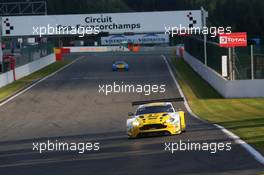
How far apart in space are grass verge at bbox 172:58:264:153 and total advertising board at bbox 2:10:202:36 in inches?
438

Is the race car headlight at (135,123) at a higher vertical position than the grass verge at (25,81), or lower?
higher

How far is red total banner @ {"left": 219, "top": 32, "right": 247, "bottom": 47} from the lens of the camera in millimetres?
42284

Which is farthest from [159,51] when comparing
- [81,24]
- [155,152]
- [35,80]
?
[155,152]

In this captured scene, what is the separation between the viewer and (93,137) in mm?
25812

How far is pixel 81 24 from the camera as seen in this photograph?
65.6m

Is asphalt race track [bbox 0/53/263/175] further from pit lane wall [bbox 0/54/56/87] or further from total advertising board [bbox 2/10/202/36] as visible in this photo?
total advertising board [bbox 2/10/202/36]

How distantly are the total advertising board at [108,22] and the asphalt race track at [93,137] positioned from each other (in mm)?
9229

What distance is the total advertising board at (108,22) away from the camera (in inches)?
2576

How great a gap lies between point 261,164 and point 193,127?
464 inches
